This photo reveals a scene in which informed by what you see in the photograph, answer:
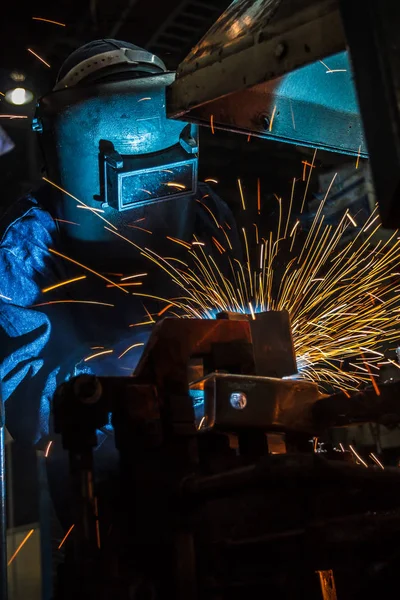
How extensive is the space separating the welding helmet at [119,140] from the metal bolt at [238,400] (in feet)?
5.62

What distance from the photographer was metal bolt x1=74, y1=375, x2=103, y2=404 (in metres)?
1.28

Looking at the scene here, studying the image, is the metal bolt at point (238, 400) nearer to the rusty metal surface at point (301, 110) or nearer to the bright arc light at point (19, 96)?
the rusty metal surface at point (301, 110)

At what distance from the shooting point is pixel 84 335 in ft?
10.3

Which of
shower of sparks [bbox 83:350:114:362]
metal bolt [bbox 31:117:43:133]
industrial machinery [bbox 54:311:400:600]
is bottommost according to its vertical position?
industrial machinery [bbox 54:311:400:600]

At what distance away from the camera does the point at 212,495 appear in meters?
1.20

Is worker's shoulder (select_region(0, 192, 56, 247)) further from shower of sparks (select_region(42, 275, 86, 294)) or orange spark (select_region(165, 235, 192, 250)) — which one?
orange spark (select_region(165, 235, 192, 250))

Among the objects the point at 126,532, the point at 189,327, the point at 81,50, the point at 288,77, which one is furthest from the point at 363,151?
the point at 81,50

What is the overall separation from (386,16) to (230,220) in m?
2.65

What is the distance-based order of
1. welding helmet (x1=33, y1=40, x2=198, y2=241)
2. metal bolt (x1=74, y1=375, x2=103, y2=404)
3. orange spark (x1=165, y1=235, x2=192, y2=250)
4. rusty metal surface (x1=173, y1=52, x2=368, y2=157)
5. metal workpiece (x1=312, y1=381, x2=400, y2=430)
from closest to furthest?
metal bolt (x1=74, y1=375, x2=103, y2=404)
metal workpiece (x1=312, y1=381, x2=400, y2=430)
rusty metal surface (x1=173, y1=52, x2=368, y2=157)
welding helmet (x1=33, y1=40, x2=198, y2=241)
orange spark (x1=165, y1=235, x2=192, y2=250)

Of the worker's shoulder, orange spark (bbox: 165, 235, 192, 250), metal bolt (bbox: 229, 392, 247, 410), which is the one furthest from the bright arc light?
metal bolt (bbox: 229, 392, 247, 410)

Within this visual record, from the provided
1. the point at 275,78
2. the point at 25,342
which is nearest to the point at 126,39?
the point at 25,342

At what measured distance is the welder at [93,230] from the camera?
9.53ft

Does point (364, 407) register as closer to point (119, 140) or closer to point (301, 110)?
point (301, 110)

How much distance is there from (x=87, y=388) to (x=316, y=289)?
10.3ft
